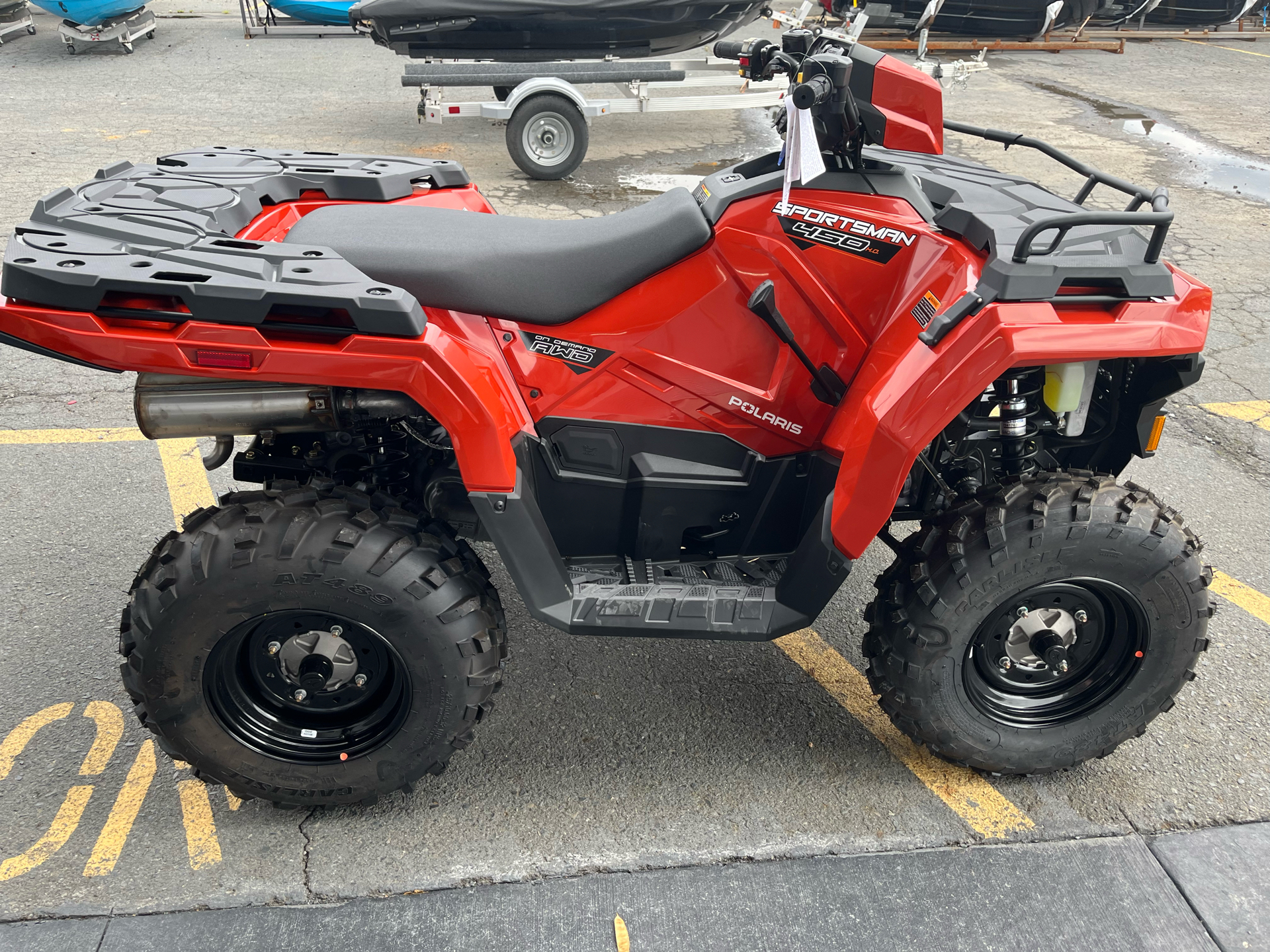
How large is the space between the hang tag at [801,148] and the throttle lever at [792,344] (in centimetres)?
26

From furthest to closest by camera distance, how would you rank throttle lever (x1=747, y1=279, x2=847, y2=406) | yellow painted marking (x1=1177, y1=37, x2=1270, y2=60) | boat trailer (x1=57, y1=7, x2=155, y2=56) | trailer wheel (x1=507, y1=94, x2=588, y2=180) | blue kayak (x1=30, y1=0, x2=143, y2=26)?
1. yellow painted marking (x1=1177, y1=37, x2=1270, y2=60)
2. boat trailer (x1=57, y1=7, x2=155, y2=56)
3. blue kayak (x1=30, y1=0, x2=143, y2=26)
4. trailer wheel (x1=507, y1=94, x2=588, y2=180)
5. throttle lever (x1=747, y1=279, x2=847, y2=406)

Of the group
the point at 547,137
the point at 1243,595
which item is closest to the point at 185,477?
the point at 1243,595

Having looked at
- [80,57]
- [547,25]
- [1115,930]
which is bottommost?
[1115,930]

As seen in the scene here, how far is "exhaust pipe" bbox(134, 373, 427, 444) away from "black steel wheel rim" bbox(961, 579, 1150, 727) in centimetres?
167

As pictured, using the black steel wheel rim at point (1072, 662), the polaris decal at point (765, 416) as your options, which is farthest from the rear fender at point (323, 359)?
the black steel wheel rim at point (1072, 662)

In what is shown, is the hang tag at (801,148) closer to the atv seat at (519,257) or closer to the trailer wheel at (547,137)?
the atv seat at (519,257)

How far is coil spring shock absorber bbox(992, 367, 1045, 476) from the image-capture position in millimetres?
2352

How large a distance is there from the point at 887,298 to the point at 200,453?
3112 millimetres

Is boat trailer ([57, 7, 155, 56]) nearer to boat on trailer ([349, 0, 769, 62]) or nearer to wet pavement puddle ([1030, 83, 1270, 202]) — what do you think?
boat on trailer ([349, 0, 769, 62])

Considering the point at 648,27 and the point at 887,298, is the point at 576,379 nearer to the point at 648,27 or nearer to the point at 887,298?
the point at 887,298

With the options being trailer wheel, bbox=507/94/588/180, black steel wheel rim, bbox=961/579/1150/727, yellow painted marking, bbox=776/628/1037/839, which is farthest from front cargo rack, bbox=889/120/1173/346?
trailer wheel, bbox=507/94/588/180

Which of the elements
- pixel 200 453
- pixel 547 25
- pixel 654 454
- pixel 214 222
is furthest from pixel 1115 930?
pixel 547 25

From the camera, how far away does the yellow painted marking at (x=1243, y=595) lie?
3.39 metres

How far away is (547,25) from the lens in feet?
25.3
